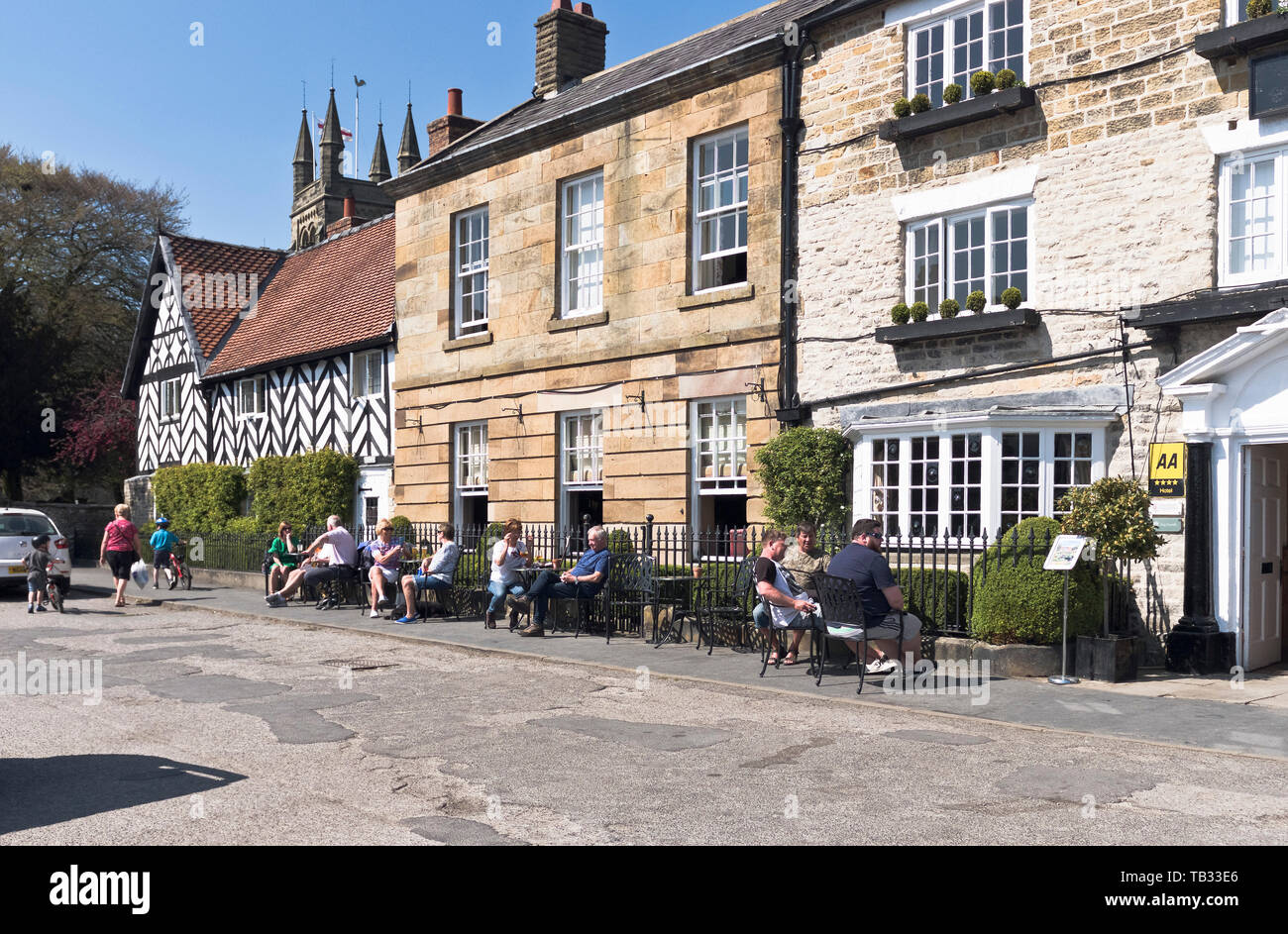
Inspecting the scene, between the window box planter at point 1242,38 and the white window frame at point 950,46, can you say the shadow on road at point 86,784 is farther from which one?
the white window frame at point 950,46

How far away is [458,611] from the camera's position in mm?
18250

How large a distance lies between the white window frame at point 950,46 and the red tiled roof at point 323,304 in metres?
13.6

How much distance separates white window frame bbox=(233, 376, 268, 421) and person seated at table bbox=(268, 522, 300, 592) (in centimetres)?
942

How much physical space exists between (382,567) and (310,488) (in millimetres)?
8294

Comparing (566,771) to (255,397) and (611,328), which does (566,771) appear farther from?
(255,397)

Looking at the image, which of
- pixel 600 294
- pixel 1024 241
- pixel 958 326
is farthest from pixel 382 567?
pixel 1024 241

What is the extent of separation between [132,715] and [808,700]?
576 cm

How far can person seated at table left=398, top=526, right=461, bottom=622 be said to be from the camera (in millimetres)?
17484

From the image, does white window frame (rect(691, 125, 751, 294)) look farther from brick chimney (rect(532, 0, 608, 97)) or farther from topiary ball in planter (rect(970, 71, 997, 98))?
brick chimney (rect(532, 0, 608, 97))

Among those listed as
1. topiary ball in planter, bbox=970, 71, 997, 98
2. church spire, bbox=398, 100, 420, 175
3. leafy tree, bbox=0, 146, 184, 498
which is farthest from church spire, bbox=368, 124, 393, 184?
topiary ball in planter, bbox=970, 71, 997, 98

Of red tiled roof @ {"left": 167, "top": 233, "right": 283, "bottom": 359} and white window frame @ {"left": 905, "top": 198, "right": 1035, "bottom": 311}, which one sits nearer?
white window frame @ {"left": 905, "top": 198, "right": 1035, "bottom": 311}

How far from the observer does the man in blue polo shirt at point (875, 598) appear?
11.1 m

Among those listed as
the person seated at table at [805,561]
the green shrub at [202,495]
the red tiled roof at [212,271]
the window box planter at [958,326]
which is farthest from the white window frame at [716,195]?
the red tiled roof at [212,271]
